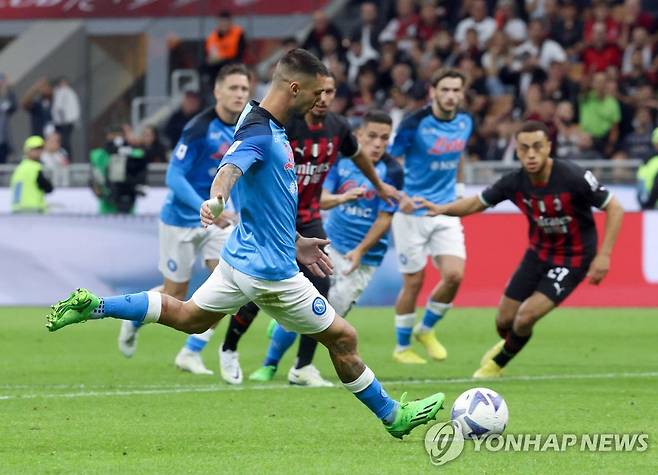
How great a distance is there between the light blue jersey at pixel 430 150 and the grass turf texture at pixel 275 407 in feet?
5.24

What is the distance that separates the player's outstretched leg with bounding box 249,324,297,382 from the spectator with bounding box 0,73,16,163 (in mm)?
16852

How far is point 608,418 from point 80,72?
21.3 meters

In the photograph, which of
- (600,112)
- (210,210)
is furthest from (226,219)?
(600,112)

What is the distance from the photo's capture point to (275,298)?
8211 millimetres

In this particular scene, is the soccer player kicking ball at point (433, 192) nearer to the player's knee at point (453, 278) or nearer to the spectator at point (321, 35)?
the player's knee at point (453, 278)

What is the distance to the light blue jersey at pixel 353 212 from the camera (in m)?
13.0

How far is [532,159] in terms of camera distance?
11.4 m

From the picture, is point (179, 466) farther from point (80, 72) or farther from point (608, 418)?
point (80, 72)

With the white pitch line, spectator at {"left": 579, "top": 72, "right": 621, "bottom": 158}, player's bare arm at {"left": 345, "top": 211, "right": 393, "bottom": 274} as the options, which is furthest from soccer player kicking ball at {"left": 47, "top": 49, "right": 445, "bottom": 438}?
Result: spectator at {"left": 579, "top": 72, "right": 621, "bottom": 158}

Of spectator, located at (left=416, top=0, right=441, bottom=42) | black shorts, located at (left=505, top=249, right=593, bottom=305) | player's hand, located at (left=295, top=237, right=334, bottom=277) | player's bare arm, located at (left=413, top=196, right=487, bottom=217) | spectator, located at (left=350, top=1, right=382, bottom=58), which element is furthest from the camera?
spectator, located at (left=350, top=1, right=382, bottom=58)

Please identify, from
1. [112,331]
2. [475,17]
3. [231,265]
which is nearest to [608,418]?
[231,265]

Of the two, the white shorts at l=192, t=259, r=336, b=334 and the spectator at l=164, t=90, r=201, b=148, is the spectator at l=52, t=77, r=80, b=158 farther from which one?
the white shorts at l=192, t=259, r=336, b=334

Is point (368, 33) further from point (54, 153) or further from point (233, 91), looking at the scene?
point (233, 91)

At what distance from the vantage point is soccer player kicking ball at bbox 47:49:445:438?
804 centimetres
